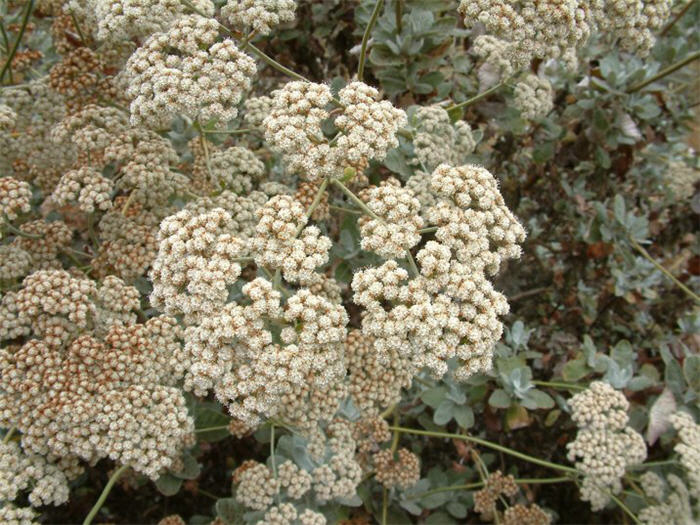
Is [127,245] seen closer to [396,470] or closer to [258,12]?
[258,12]

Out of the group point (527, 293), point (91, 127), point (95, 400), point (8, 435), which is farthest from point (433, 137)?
point (8, 435)

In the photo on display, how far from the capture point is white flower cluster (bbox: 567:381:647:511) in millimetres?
4961

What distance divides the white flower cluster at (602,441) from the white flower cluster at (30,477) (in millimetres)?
3817

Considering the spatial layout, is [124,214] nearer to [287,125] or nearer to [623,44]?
[287,125]

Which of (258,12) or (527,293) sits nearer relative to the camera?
(258,12)

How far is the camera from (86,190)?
14.3 feet

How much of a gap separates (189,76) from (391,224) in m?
1.61

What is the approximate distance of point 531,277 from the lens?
774 cm

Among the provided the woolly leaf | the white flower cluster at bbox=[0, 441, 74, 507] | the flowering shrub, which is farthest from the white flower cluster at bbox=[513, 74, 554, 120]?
the white flower cluster at bbox=[0, 441, 74, 507]

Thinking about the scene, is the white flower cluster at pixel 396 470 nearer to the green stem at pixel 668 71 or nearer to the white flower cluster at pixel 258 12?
the white flower cluster at pixel 258 12

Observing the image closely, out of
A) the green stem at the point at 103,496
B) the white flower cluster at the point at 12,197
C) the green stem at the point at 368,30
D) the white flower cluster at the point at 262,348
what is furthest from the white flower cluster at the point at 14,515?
the green stem at the point at 368,30

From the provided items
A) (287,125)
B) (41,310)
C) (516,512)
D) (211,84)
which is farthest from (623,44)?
(41,310)

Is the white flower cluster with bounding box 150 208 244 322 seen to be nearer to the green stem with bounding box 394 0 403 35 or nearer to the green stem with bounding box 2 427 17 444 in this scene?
the green stem with bounding box 2 427 17 444

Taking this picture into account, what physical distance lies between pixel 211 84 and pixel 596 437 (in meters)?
3.97
